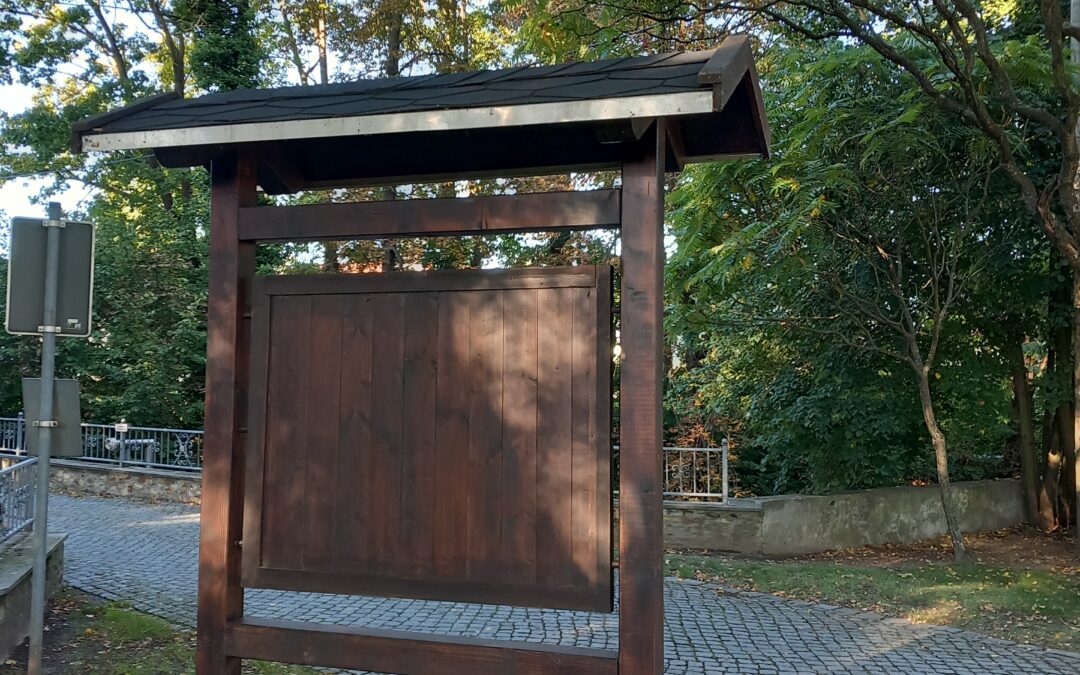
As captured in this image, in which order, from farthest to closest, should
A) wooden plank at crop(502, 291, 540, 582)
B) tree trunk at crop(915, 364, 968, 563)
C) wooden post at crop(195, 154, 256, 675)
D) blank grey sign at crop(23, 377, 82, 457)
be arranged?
1. tree trunk at crop(915, 364, 968, 563)
2. blank grey sign at crop(23, 377, 82, 457)
3. wooden post at crop(195, 154, 256, 675)
4. wooden plank at crop(502, 291, 540, 582)

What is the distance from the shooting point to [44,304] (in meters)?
4.73

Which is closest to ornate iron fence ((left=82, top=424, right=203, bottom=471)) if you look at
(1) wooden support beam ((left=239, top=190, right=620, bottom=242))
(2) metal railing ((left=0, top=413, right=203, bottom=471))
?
(2) metal railing ((left=0, top=413, right=203, bottom=471))

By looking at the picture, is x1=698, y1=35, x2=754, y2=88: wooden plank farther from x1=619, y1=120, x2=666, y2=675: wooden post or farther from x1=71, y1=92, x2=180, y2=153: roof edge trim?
x1=71, y1=92, x2=180, y2=153: roof edge trim

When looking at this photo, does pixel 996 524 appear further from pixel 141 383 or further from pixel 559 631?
pixel 141 383

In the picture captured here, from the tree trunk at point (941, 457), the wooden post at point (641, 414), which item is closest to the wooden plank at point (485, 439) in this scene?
the wooden post at point (641, 414)

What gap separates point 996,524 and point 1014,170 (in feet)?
21.6

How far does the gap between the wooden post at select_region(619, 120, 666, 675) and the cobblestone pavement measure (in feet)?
7.74

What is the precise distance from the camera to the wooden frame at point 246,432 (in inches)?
139

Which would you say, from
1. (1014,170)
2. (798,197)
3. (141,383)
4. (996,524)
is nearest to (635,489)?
(798,197)

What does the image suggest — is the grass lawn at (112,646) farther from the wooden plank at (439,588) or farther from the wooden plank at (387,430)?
the wooden plank at (387,430)

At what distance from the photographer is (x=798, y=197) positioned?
29.6ft

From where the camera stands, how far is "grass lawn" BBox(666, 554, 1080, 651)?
724 centimetres

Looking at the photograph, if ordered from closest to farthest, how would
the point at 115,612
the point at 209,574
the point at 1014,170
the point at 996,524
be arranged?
the point at 209,574 < the point at 115,612 < the point at 1014,170 < the point at 996,524

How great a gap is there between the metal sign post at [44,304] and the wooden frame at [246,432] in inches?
48.8
